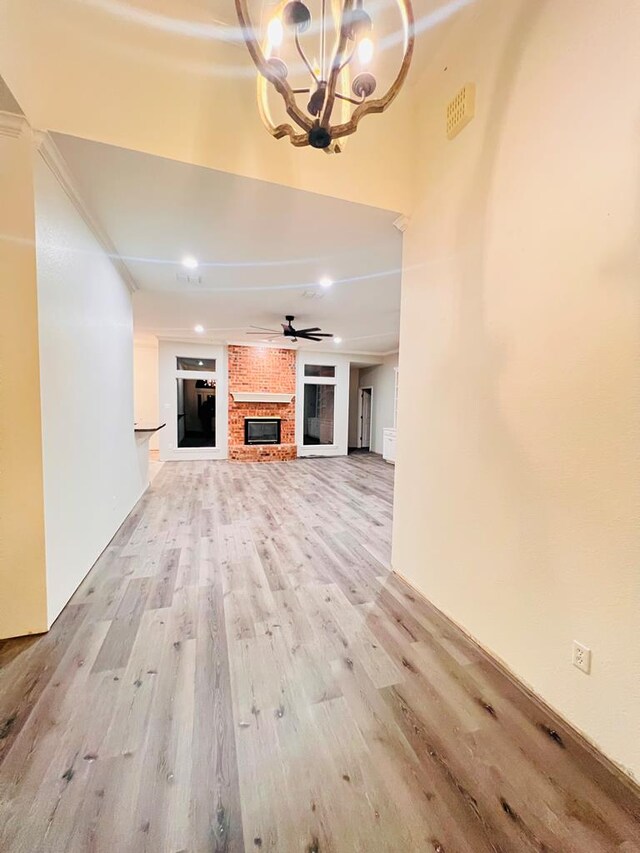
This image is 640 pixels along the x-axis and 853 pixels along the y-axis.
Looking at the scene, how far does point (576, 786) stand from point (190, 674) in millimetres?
1547

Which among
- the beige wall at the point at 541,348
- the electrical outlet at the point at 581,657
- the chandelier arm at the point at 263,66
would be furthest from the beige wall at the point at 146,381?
the electrical outlet at the point at 581,657

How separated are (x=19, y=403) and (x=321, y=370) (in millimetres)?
7092

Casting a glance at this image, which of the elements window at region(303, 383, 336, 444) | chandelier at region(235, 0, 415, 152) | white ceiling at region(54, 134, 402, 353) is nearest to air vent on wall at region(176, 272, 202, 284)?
white ceiling at region(54, 134, 402, 353)

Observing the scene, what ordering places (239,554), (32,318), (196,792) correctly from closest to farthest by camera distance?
(196,792), (32,318), (239,554)

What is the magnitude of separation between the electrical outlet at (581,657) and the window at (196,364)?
24.6 feet

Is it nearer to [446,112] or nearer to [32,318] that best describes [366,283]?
[446,112]

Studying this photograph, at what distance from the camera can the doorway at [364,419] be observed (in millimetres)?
9879

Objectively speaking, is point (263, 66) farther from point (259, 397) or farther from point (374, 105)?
point (259, 397)

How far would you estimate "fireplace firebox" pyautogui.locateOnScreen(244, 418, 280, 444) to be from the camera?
7.78 metres

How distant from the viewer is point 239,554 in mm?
2855

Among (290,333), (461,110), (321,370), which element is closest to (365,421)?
(321,370)

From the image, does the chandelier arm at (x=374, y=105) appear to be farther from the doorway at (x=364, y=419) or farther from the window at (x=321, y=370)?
the doorway at (x=364, y=419)

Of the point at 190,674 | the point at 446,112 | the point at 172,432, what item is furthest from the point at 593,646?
the point at 172,432

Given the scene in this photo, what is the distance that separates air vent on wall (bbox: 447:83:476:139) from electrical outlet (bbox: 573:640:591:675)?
260cm
